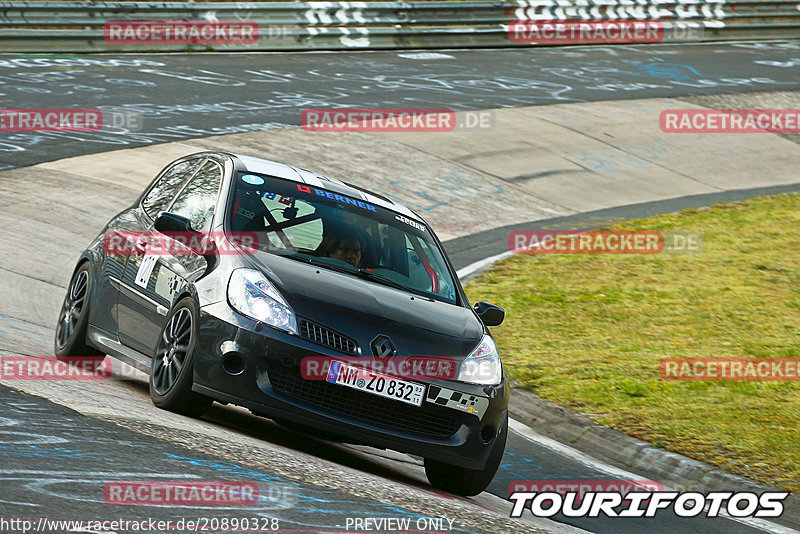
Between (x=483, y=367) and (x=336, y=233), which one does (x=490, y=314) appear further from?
(x=336, y=233)

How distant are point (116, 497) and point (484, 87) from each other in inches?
799

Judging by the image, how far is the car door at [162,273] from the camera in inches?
274

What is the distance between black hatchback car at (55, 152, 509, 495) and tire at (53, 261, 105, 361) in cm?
2

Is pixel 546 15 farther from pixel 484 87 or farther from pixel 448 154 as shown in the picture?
pixel 448 154

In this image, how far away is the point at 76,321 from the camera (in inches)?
320

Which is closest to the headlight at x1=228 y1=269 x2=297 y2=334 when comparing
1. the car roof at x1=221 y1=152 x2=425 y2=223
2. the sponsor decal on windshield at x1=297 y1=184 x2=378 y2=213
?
the sponsor decal on windshield at x1=297 y1=184 x2=378 y2=213

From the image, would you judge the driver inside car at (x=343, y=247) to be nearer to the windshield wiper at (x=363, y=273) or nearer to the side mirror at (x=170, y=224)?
the windshield wiper at (x=363, y=273)

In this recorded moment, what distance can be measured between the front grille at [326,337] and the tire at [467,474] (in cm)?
98

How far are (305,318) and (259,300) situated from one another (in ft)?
0.93

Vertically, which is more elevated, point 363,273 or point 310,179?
point 310,179

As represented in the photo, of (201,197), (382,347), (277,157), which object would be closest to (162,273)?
(201,197)

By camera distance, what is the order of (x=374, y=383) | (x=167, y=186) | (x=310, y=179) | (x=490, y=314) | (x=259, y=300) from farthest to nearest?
1. (x=167, y=186)
2. (x=310, y=179)
3. (x=490, y=314)
4. (x=259, y=300)
5. (x=374, y=383)

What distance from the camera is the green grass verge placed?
324 inches

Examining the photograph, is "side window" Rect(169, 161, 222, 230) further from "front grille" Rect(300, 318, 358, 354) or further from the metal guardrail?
the metal guardrail
